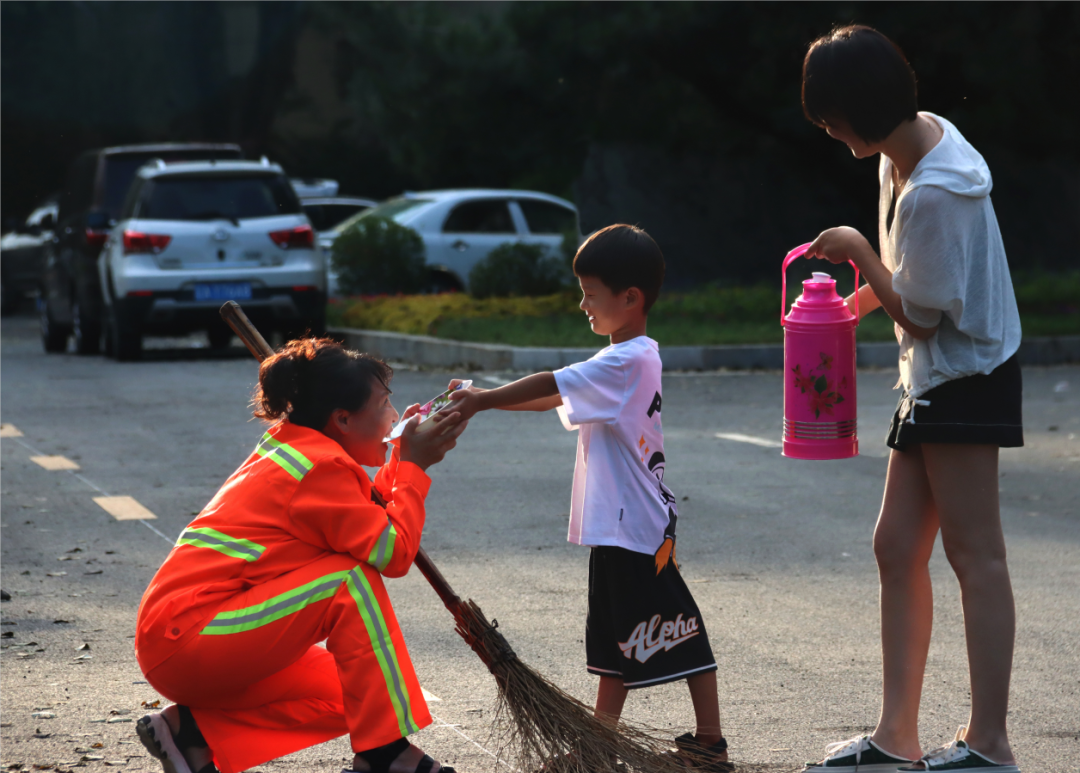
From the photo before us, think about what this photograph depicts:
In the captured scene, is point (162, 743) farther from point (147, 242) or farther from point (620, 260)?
point (147, 242)

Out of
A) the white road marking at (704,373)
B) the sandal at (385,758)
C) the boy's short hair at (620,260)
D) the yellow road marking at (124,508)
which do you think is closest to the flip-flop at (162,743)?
the sandal at (385,758)

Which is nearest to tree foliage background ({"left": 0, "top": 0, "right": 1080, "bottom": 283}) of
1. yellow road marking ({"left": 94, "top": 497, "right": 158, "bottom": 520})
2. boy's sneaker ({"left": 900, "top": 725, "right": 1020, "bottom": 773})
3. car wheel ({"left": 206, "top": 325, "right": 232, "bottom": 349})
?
car wheel ({"left": 206, "top": 325, "right": 232, "bottom": 349})

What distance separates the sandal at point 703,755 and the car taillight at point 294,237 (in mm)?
10319

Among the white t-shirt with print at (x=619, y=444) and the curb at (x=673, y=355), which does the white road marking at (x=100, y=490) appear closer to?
the white t-shirt with print at (x=619, y=444)

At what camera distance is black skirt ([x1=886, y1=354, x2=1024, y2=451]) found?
9.49ft

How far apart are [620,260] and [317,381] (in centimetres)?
70

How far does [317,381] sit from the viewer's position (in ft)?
9.57

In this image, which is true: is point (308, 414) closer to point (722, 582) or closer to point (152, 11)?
point (722, 582)

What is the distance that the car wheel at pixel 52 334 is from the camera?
14.8 meters

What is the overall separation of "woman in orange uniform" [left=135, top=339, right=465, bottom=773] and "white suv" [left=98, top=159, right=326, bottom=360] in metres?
9.80

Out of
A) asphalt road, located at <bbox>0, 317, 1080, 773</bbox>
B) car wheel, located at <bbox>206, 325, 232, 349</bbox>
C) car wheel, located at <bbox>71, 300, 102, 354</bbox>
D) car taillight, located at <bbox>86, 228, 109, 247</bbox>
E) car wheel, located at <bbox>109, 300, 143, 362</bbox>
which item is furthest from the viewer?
car wheel, located at <bbox>206, 325, 232, 349</bbox>

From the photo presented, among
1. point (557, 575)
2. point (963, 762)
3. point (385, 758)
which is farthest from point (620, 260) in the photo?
point (557, 575)

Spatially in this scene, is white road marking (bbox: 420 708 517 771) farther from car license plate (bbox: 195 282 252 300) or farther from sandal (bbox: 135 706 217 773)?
car license plate (bbox: 195 282 252 300)

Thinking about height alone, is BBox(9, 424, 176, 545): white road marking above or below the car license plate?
below
